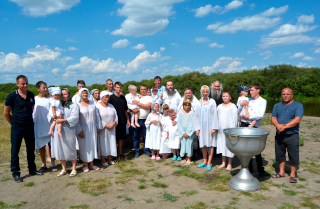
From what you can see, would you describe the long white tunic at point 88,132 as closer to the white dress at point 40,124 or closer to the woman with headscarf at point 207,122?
the white dress at point 40,124

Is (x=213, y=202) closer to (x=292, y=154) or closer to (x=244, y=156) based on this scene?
(x=244, y=156)

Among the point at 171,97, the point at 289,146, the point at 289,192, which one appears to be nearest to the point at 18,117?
the point at 171,97

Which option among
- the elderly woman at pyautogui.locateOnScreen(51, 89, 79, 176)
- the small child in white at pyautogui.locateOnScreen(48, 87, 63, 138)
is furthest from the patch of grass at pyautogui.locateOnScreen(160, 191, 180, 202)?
the small child in white at pyautogui.locateOnScreen(48, 87, 63, 138)

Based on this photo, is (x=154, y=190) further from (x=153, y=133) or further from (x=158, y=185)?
(x=153, y=133)

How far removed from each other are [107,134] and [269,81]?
41341mm

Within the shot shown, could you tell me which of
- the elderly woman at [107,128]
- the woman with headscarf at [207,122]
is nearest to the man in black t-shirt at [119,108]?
the elderly woman at [107,128]

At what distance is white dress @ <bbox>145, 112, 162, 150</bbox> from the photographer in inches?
238

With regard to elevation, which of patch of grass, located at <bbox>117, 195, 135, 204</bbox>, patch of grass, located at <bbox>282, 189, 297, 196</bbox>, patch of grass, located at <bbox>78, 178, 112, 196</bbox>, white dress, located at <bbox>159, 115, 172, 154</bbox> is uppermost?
white dress, located at <bbox>159, 115, 172, 154</bbox>

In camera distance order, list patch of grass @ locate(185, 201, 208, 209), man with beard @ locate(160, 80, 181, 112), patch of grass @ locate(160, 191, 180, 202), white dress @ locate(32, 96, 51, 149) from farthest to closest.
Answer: man with beard @ locate(160, 80, 181, 112) → white dress @ locate(32, 96, 51, 149) → patch of grass @ locate(160, 191, 180, 202) → patch of grass @ locate(185, 201, 208, 209)

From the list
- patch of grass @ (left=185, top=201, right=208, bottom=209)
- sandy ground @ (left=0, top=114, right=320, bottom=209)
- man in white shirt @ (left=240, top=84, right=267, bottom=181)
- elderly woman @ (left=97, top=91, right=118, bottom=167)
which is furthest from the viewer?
elderly woman @ (left=97, top=91, right=118, bottom=167)

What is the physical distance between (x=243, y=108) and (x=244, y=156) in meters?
1.18

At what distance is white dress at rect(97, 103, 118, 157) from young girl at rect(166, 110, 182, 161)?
58.8 inches

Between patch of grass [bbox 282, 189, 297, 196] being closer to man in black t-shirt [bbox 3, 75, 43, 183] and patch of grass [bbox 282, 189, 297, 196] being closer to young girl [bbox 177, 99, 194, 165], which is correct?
young girl [bbox 177, 99, 194, 165]

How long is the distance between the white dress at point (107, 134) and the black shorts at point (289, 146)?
3813 millimetres
